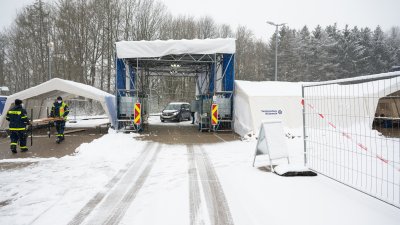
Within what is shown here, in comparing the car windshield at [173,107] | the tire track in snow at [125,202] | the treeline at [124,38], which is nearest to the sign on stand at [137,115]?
the tire track in snow at [125,202]

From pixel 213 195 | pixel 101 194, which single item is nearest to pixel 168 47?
pixel 101 194

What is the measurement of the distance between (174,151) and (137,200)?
5.12 meters

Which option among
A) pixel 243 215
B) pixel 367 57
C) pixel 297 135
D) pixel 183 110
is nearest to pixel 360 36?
pixel 367 57

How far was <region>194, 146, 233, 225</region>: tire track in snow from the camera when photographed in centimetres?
429

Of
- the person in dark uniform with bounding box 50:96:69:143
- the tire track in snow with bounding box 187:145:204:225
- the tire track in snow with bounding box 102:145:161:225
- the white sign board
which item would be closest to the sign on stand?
the person in dark uniform with bounding box 50:96:69:143

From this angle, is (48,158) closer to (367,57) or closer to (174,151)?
(174,151)

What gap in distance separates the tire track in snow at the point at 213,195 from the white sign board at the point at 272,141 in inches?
53.9

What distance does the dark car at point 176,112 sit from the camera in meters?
24.7

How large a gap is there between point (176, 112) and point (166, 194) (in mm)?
19784

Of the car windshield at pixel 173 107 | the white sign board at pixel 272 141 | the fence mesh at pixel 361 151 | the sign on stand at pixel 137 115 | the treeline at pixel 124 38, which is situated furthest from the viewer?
the treeline at pixel 124 38

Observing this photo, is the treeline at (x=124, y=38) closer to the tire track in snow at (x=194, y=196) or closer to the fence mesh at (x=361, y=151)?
the tire track in snow at (x=194, y=196)

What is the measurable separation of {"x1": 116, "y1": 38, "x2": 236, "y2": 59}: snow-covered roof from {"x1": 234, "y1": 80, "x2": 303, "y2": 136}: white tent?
234 cm

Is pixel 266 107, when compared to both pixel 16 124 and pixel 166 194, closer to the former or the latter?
pixel 166 194

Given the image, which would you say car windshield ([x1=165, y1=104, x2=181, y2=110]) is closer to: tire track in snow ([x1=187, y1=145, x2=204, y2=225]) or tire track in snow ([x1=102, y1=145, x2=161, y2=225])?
tire track in snow ([x1=187, y1=145, x2=204, y2=225])
